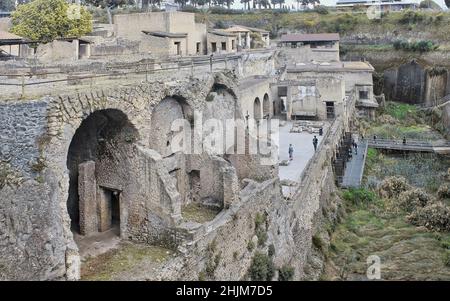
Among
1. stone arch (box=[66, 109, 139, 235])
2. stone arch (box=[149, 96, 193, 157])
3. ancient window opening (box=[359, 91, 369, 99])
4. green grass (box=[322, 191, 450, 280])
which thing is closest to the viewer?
stone arch (box=[66, 109, 139, 235])

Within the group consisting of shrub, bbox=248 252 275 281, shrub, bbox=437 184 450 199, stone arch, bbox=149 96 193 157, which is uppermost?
stone arch, bbox=149 96 193 157

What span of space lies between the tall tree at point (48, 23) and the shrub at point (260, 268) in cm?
3458

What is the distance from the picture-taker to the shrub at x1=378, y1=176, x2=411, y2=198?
2942cm

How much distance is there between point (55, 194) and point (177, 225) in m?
3.71

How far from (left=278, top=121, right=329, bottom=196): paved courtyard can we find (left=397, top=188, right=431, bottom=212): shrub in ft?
17.8

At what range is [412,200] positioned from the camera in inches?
1090

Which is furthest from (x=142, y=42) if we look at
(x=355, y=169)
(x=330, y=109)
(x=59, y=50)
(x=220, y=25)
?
(x=220, y=25)

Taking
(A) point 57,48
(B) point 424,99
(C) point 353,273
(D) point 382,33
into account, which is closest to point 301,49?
(B) point 424,99

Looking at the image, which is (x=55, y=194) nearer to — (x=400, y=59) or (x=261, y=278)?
(x=261, y=278)

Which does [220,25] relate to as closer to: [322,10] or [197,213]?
[322,10]

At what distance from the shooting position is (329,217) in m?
25.1

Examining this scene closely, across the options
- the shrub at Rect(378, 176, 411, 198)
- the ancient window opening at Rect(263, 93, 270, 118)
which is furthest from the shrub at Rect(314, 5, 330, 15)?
the shrub at Rect(378, 176, 411, 198)

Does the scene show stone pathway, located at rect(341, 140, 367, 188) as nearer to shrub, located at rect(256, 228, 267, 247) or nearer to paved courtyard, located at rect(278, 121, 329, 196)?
paved courtyard, located at rect(278, 121, 329, 196)

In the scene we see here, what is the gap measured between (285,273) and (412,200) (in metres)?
13.3
